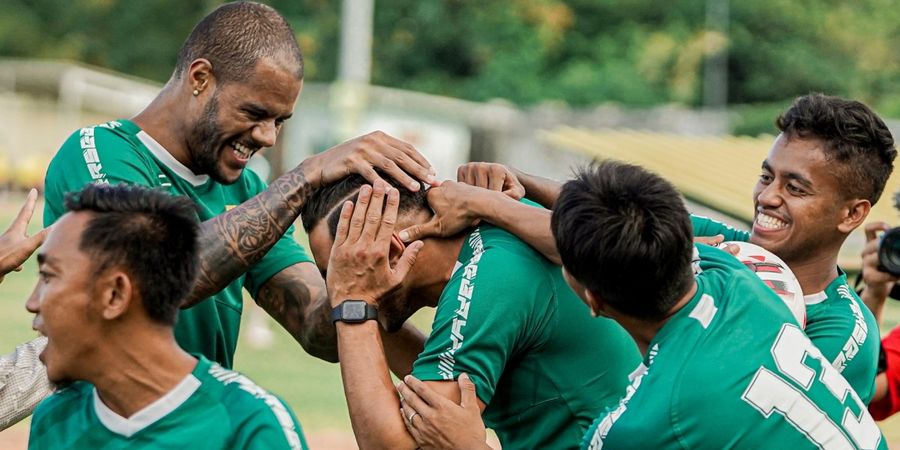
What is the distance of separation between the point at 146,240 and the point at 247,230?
1242mm

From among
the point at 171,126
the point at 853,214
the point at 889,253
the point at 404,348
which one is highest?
the point at 171,126

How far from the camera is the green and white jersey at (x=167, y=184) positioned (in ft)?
16.6

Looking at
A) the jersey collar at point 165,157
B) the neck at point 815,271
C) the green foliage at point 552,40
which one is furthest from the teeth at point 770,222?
the green foliage at point 552,40

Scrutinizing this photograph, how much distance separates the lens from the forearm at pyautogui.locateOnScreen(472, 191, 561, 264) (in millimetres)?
4340

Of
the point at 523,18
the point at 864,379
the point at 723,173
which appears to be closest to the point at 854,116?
the point at 864,379

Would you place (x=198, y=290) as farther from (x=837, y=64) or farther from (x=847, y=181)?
(x=837, y=64)

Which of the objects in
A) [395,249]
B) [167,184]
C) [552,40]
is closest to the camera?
[395,249]

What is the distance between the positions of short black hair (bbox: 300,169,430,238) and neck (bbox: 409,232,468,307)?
168 mm

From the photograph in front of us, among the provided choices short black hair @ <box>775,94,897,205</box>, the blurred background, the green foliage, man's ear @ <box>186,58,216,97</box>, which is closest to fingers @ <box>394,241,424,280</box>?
man's ear @ <box>186,58,216,97</box>

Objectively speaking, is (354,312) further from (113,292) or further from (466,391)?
(113,292)

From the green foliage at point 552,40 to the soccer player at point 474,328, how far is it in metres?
37.4

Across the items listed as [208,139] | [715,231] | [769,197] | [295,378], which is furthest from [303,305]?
[295,378]

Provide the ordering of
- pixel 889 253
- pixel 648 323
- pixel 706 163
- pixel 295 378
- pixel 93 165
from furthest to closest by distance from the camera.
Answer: pixel 706 163 < pixel 295 378 < pixel 889 253 < pixel 93 165 < pixel 648 323

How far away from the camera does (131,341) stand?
3727mm
